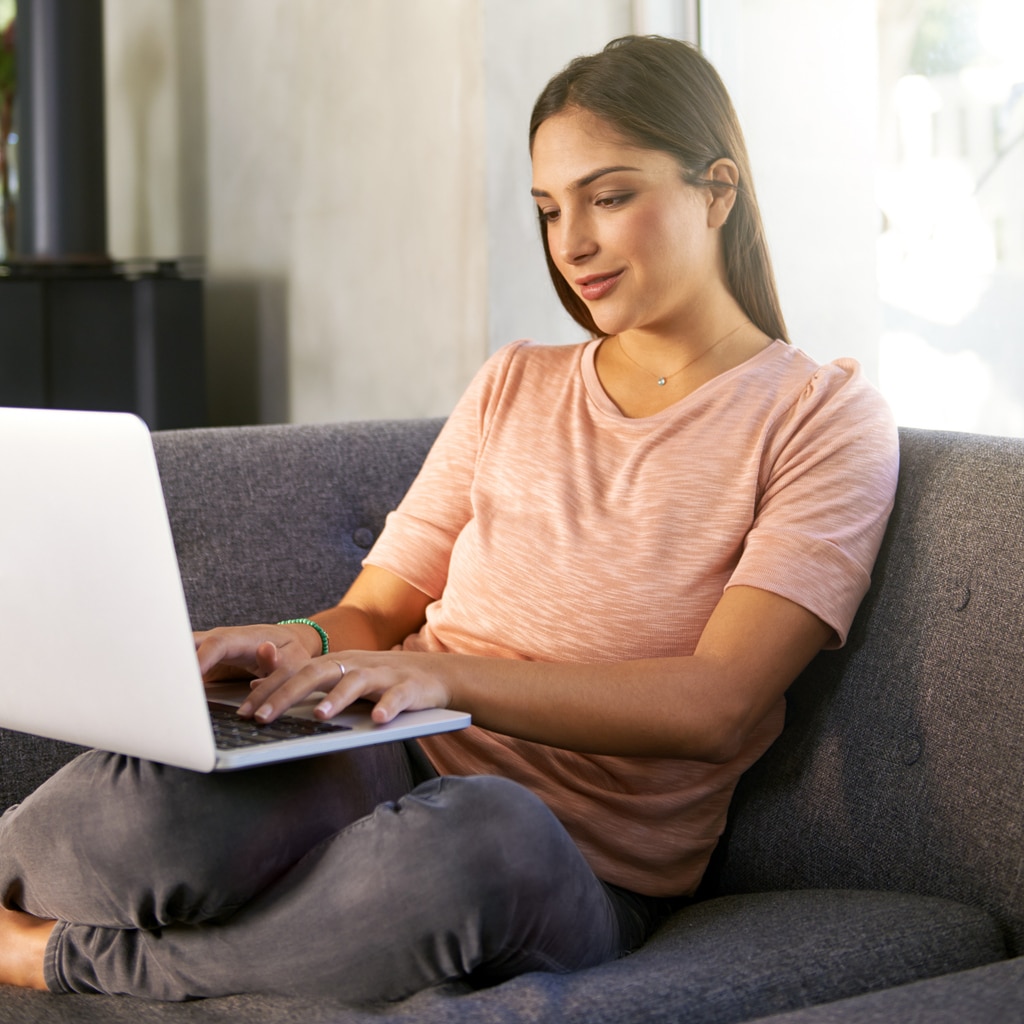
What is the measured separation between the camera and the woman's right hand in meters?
1.18

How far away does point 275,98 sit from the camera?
10.4 ft

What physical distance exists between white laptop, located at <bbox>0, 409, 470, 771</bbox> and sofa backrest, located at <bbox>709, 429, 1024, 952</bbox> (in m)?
0.44

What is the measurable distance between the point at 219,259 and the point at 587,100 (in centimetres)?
240

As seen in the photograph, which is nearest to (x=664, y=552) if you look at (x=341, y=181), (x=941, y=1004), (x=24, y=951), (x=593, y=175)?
(x=593, y=175)

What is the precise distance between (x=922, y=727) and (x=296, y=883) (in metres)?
0.57

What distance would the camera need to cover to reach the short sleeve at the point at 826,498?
1.18 metres

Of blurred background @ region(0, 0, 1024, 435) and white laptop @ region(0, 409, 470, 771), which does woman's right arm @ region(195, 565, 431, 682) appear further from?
blurred background @ region(0, 0, 1024, 435)

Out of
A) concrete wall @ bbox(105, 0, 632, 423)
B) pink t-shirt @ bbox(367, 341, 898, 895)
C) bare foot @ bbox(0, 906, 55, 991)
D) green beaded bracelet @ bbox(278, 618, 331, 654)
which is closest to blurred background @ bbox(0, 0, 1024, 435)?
concrete wall @ bbox(105, 0, 632, 423)

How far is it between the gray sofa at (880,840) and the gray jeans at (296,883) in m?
0.03

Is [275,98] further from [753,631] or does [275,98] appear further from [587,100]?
[753,631]

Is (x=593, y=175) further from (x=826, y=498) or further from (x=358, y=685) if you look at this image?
(x=358, y=685)

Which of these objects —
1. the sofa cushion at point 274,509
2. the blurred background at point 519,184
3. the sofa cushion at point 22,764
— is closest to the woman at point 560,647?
the sofa cushion at point 274,509

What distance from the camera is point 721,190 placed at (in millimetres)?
1392

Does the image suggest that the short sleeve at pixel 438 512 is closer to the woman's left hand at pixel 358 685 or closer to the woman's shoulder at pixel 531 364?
the woman's shoulder at pixel 531 364
